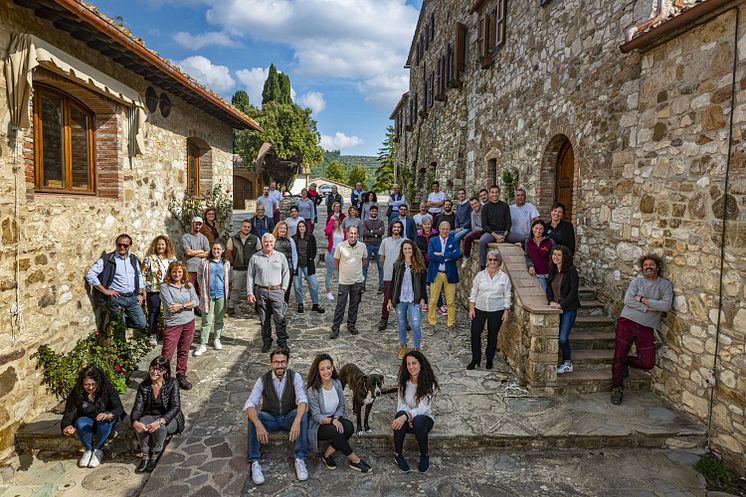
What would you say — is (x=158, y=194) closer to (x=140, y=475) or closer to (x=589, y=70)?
(x=140, y=475)

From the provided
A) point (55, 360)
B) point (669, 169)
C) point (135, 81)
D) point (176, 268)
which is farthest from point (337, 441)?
point (135, 81)

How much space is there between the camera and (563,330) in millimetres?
5785

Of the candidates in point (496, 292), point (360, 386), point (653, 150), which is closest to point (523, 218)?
point (496, 292)

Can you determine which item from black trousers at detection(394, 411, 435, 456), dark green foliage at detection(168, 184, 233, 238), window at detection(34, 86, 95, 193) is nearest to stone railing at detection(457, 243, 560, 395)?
black trousers at detection(394, 411, 435, 456)

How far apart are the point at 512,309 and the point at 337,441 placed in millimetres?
3181

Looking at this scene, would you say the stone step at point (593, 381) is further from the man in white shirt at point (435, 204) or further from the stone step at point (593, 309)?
A: the man in white shirt at point (435, 204)

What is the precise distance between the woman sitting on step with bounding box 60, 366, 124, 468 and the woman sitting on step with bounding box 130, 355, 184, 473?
0.30 metres

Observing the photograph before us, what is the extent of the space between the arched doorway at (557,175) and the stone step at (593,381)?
3.21m

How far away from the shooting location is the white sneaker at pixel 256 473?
404 cm

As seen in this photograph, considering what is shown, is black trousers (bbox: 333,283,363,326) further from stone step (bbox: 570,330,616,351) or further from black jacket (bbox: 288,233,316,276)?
stone step (bbox: 570,330,616,351)

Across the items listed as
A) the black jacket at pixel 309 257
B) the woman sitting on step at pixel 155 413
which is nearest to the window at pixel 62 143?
the woman sitting on step at pixel 155 413

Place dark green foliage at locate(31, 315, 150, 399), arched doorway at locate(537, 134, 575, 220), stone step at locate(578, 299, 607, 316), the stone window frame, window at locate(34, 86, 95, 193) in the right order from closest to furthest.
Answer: dark green foliage at locate(31, 315, 150, 399), window at locate(34, 86, 95, 193), the stone window frame, stone step at locate(578, 299, 607, 316), arched doorway at locate(537, 134, 575, 220)

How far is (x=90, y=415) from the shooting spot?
447cm

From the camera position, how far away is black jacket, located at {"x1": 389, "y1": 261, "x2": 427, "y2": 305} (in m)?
6.34
